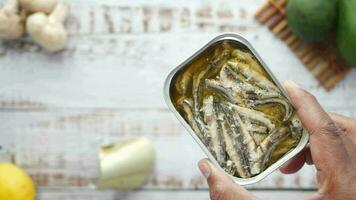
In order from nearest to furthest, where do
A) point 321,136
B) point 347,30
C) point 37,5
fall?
point 321,136
point 347,30
point 37,5

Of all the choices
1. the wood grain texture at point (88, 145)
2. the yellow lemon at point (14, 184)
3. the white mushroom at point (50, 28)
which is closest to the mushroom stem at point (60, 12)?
the white mushroom at point (50, 28)

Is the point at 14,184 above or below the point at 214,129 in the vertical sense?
below

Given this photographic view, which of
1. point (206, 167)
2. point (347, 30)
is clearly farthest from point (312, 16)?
point (206, 167)

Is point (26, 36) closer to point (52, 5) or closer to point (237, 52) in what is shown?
point (52, 5)

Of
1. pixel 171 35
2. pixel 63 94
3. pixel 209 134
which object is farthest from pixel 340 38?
pixel 63 94

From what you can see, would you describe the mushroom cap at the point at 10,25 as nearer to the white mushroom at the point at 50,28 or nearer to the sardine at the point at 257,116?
the white mushroom at the point at 50,28

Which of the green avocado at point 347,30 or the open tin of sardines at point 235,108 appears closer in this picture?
the open tin of sardines at point 235,108

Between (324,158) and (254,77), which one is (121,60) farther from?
(324,158)

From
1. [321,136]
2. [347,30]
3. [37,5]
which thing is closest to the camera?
[321,136]
